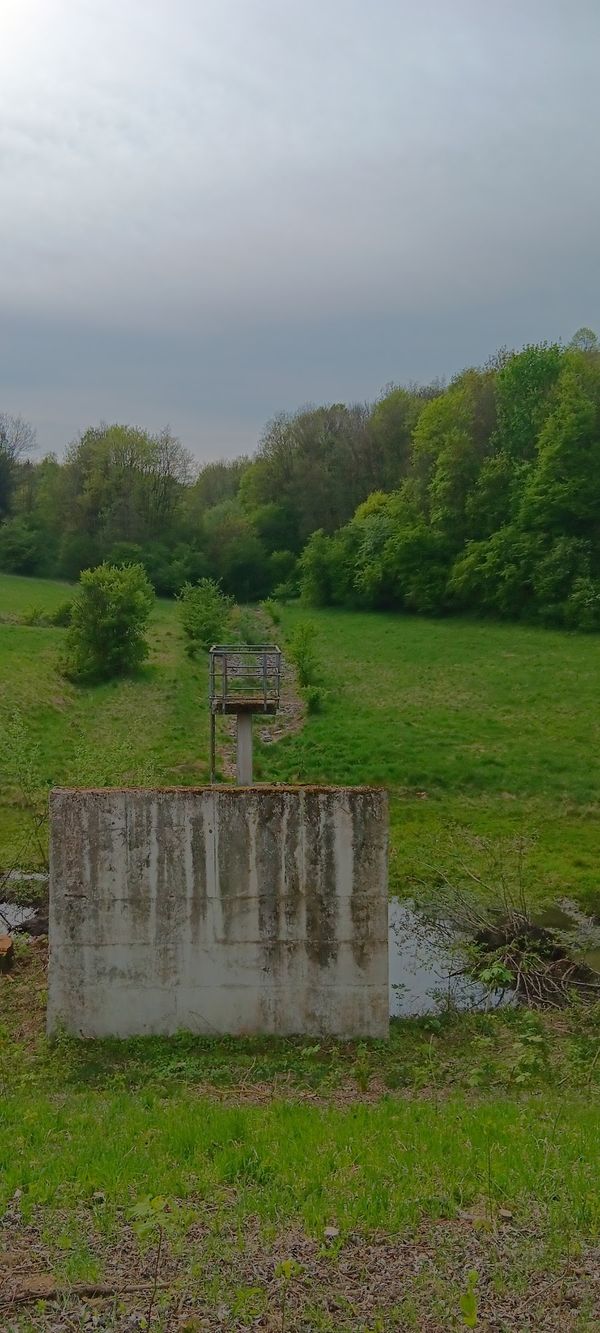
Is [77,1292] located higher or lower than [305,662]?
lower

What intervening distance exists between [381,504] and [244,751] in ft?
165

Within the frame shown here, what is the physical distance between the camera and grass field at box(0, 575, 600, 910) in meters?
20.4

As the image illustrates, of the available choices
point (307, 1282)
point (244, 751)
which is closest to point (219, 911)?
point (307, 1282)

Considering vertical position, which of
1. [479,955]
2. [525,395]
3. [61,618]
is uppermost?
[525,395]

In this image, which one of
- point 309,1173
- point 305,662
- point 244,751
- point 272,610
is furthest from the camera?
point 272,610

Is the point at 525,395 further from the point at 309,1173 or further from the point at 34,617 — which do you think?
the point at 309,1173

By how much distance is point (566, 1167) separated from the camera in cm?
759

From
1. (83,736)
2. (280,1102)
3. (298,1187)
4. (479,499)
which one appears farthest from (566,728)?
(479,499)

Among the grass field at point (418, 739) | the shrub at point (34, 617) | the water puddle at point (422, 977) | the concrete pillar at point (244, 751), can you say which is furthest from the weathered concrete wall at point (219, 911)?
the shrub at point (34, 617)

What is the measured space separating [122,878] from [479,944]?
21.1ft

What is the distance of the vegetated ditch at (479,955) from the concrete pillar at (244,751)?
3.81 meters

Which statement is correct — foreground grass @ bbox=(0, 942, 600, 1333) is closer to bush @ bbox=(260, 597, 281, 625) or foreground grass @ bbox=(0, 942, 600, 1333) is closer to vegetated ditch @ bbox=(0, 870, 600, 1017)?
vegetated ditch @ bbox=(0, 870, 600, 1017)

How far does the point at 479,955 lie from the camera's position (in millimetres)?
14898

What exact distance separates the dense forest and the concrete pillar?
30.1 metres
